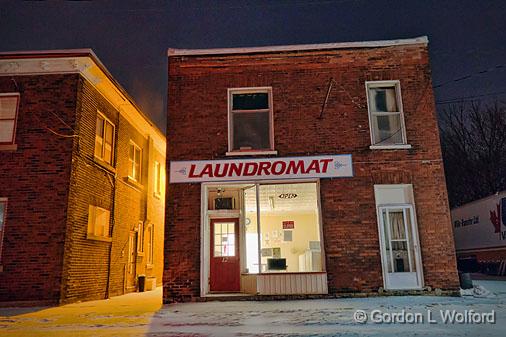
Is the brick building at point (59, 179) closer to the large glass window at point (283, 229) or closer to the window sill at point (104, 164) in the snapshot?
the window sill at point (104, 164)

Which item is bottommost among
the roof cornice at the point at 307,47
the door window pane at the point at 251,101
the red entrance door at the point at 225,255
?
the red entrance door at the point at 225,255

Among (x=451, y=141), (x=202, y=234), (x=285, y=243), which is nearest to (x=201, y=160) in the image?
(x=202, y=234)

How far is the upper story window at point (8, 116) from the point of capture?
12445mm

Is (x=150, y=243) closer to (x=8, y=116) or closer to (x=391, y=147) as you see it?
(x=8, y=116)

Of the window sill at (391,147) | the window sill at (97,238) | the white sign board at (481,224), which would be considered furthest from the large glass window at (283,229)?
the white sign board at (481,224)

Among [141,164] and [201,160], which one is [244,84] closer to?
[201,160]

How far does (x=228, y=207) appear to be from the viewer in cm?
1245

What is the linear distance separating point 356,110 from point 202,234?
5.86 metres

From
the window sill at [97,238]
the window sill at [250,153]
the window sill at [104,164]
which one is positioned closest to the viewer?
the window sill at [250,153]

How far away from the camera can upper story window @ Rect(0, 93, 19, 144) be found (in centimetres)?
1245

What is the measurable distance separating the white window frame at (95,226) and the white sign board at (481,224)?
51.1 feet

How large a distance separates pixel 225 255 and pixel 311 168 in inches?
145

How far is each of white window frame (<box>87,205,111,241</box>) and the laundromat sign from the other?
349 cm

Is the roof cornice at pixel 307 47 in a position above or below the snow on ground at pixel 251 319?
above
